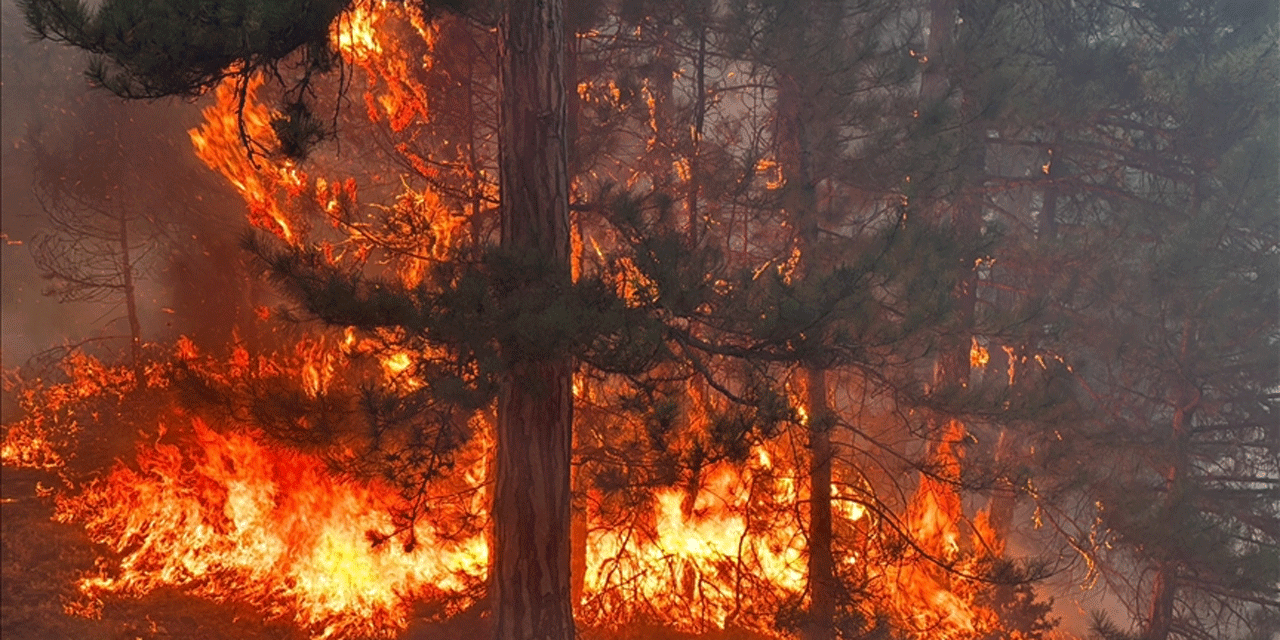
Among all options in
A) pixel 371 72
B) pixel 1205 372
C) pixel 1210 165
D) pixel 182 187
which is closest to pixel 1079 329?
pixel 1205 372

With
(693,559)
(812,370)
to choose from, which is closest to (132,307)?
(693,559)

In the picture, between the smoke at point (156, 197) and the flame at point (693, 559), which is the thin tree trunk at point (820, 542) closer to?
the flame at point (693, 559)

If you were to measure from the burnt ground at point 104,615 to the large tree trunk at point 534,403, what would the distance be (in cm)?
268

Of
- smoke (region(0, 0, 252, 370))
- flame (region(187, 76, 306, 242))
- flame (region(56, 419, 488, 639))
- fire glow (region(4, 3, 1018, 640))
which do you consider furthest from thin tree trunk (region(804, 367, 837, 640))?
smoke (region(0, 0, 252, 370))

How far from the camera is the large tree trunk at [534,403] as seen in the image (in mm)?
5758

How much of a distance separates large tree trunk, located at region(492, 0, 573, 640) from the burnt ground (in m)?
2.68

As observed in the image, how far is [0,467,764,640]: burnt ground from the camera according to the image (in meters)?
8.34

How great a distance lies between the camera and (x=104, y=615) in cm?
863

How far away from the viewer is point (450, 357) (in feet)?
17.7

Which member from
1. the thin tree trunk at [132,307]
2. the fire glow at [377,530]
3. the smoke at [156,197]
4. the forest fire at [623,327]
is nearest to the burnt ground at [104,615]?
the forest fire at [623,327]

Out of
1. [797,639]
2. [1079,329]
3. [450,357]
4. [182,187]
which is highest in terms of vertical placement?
[182,187]

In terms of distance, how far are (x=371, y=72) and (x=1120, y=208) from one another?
986 centimetres

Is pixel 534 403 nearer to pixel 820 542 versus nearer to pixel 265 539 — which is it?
pixel 820 542

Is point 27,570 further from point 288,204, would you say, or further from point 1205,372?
point 1205,372
